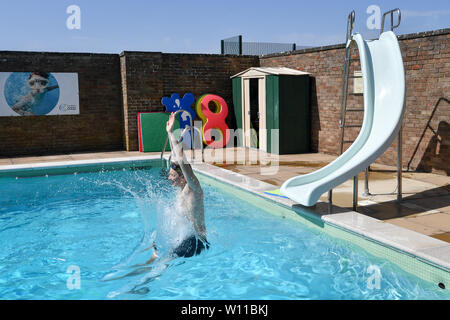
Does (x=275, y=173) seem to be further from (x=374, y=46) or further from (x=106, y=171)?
(x=106, y=171)

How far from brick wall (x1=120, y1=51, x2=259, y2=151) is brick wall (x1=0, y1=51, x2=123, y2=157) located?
1.92 feet

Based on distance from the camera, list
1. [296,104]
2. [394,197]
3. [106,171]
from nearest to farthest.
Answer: [394,197]
[106,171]
[296,104]

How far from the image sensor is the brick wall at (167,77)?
11688mm

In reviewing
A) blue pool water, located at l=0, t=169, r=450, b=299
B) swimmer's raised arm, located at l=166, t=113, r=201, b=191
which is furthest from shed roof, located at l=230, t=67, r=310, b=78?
swimmer's raised arm, located at l=166, t=113, r=201, b=191

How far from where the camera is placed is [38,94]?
1133cm

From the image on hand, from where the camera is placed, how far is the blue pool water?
13.6 feet

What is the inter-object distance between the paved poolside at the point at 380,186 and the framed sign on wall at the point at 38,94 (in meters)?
1.35

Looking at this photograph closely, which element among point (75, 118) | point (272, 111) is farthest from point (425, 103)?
point (75, 118)

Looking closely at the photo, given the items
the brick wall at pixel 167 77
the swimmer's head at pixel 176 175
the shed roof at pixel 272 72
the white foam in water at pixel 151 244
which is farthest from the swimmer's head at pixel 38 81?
the swimmer's head at pixel 176 175

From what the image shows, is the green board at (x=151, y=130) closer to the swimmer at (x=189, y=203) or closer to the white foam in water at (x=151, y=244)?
the white foam in water at (x=151, y=244)

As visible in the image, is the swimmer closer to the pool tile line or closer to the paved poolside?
the paved poolside

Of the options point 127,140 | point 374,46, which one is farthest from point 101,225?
point 127,140

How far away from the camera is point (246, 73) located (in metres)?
11.9
